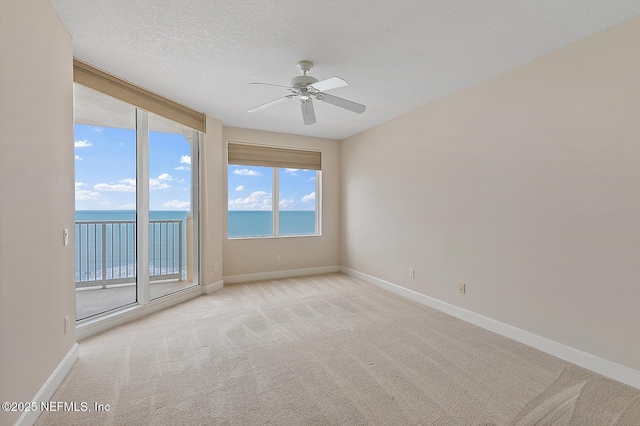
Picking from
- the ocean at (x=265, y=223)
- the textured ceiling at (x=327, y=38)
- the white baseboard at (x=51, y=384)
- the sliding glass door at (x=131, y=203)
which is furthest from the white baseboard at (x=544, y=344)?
the white baseboard at (x=51, y=384)

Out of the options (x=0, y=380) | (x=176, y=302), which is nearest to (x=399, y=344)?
(x=0, y=380)

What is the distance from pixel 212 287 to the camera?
4.24 m

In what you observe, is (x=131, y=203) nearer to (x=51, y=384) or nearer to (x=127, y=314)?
(x=127, y=314)

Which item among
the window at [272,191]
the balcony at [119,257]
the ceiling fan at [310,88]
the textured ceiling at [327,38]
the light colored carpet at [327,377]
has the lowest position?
the light colored carpet at [327,377]

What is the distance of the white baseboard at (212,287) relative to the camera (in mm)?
4152

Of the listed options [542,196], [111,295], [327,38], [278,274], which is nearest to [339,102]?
[327,38]

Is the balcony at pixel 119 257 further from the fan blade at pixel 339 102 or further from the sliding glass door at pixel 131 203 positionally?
the fan blade at pixel 339 102

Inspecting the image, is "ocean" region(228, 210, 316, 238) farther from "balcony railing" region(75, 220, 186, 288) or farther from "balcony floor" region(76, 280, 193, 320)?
"balcony floor" region(76, 280, 193, 320)

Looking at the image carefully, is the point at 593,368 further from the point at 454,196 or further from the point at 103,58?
the point at 103,58

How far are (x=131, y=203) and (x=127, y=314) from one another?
4.07ft

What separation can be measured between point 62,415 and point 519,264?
11.9ft

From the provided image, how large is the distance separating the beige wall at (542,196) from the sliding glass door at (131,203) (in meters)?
3.13

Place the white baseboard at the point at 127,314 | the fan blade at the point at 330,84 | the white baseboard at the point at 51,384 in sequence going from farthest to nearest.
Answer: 1. the white baseboard at the point at 127,314
2. the fan blade at the point at 330,84
3. the white baseboard at the point at 51,384

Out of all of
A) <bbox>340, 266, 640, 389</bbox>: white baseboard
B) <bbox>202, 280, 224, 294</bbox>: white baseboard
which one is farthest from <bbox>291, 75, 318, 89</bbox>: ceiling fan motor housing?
<bbox>202, 280, 224, 294</bbox>: white baseboard
